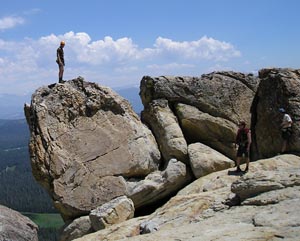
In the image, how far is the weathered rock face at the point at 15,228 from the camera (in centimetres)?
2102

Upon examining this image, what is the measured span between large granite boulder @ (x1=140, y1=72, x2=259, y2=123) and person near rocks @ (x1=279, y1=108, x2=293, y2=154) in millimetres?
4228

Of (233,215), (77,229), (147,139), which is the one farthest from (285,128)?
(77,229)

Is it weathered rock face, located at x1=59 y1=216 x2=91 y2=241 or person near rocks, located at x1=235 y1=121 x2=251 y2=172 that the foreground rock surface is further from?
weathered rock face, located at x1=59 y1=216 x2=91 y2=241

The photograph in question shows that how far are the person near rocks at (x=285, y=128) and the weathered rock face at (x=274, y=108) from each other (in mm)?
365

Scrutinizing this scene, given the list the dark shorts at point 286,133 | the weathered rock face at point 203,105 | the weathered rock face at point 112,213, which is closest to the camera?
the weathered rock face at point 112,213

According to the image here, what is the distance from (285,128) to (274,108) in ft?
8.51

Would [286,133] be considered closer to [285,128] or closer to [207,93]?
[285,128]

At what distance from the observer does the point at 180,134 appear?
2977 cm

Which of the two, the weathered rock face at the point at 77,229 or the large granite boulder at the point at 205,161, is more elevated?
the large granite boulder at the point at 205,161

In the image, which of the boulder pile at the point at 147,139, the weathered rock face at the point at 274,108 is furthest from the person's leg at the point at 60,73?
the weathered rock face at the point at 274,108

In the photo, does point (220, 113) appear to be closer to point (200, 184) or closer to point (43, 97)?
point (200, 184)

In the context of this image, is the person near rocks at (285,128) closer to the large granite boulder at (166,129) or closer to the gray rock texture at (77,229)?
the large granite boulder at (166,129)

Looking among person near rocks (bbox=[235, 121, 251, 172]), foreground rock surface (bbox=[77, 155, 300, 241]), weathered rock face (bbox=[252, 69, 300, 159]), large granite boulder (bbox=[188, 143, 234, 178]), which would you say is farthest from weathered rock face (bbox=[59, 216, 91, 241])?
weathered rock face (bbox=[252, 69, 300, 159])

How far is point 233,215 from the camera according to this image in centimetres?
1673
